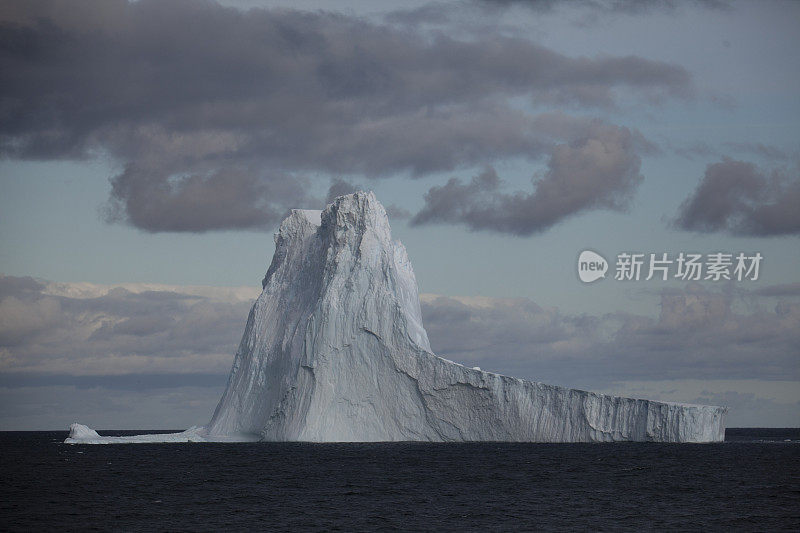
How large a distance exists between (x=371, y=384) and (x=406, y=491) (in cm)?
1527

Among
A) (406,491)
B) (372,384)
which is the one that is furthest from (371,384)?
(406,491)

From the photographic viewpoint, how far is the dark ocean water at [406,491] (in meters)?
24.8

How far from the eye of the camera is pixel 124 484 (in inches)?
1367

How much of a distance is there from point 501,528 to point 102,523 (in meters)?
10.3

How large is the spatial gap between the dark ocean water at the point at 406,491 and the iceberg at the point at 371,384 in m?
1.39

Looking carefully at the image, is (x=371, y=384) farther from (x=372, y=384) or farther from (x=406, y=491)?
(x=406, y=491)

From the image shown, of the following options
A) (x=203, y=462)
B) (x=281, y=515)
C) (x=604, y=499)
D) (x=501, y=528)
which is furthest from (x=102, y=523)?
(x=203, y=462)

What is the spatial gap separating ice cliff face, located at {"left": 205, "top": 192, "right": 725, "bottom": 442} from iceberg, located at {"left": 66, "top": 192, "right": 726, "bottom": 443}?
0.17 feet

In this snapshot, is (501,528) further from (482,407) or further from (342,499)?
(482,407)

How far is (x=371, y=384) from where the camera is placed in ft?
153

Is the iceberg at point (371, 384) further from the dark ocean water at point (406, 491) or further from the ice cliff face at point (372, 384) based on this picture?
the dark ocean water at point (406, 491)

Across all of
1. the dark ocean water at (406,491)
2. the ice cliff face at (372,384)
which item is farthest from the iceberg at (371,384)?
the dark ocean water at (406,491)

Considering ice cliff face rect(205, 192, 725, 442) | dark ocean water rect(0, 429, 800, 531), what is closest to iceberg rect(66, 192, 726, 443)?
ice cliff face rect(205, 192, 725, 442)

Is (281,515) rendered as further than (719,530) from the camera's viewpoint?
Yes
